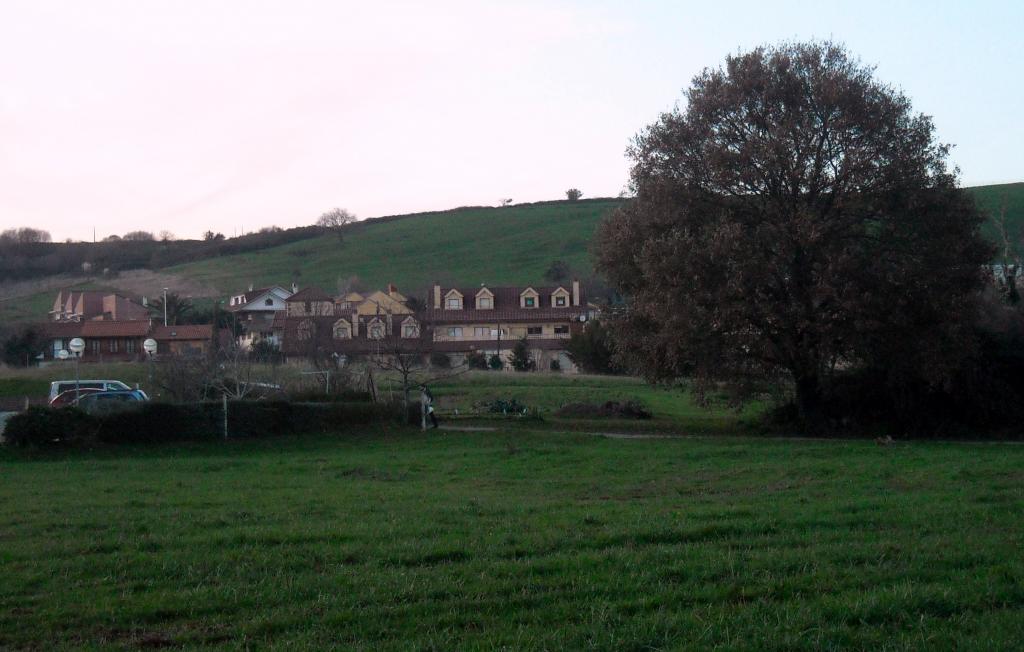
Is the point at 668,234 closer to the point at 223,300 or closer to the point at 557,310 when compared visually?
the point at 557,310

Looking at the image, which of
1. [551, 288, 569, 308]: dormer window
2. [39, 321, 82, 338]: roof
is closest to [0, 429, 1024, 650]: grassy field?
[39, 321, 82, 338]: roof

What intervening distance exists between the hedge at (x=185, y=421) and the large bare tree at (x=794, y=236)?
9.11 m

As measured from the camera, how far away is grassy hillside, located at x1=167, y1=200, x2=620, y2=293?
104 meters

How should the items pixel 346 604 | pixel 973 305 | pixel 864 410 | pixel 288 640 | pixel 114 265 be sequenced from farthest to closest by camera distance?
pixel 114 265 → pixel 864 410 → pixel 973 305 → pixel 346 604 → pixel 288 640

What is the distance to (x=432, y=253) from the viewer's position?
114 metres

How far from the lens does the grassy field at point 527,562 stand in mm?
6531

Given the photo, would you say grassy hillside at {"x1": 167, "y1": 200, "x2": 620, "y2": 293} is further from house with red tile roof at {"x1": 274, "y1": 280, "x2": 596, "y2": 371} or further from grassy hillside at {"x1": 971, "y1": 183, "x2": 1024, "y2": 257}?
grassy hillside at {"x1": 971, "y1": 183, "x2": 1024, "y2": 257}

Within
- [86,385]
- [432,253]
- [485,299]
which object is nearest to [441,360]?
[485,299]

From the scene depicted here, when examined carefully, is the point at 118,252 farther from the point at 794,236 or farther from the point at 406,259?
the point at 794,236

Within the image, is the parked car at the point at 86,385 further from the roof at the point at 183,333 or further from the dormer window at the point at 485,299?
the dormer window at the point at 485,299

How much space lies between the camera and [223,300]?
3969 inches

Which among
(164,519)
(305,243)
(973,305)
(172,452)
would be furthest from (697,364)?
(305,243)

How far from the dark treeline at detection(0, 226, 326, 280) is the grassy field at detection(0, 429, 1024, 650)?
10972 centimetres

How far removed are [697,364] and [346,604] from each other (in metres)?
22.1
